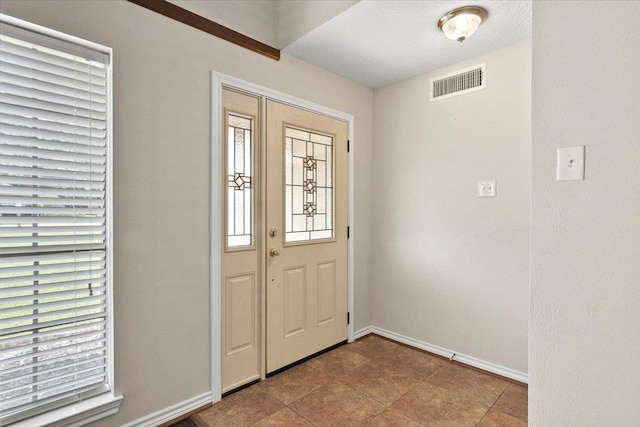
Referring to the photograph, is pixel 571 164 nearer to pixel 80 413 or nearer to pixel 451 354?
pixel 451 354

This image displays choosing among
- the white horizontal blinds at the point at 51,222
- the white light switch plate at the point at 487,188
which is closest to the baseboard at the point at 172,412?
the white horizontal blinds at the point at 51,222

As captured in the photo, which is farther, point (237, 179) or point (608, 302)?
point (237, 179)

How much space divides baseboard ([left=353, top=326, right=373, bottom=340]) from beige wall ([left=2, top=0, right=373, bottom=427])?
144 cm

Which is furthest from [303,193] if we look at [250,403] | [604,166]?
[604,166]

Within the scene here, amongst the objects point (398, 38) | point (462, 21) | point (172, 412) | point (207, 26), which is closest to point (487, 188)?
point (462, 21)

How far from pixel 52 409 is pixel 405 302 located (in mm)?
2446

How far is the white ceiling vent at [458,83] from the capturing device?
2.45 metres

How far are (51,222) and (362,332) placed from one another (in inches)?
99.1

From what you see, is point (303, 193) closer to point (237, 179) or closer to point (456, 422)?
point (237, 179)

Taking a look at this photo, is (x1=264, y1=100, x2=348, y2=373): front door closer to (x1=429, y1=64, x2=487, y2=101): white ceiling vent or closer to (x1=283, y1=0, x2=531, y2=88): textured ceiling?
(x1=283, y1=0, x2=531, y2=88): textured ceiling

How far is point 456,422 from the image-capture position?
1.85 meters

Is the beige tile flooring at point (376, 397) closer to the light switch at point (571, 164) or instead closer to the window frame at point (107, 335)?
the window frame at point (107, 335)

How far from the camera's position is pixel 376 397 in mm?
2094

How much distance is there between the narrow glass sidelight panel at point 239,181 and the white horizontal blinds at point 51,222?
703 millimetres
